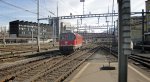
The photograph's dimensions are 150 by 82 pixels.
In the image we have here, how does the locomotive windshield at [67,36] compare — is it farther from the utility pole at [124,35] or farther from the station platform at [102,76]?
the utility pole at [124,35]

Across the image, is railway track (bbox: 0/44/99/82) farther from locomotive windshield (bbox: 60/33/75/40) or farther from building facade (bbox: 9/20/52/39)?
building facade (bbox: 9/20/52/39)

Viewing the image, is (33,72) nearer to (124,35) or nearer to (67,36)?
(124,35)

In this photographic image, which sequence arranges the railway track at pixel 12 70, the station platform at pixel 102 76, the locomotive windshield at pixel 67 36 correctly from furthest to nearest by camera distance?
the locomotive windshield at pixel 67 36, the railway track at pixel 12 70, the station platform at pixel 102 76

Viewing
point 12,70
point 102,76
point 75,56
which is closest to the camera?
point 102,76

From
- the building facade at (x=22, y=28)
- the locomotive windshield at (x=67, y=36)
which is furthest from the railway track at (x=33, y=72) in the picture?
the building facade at (x=22, y=28)

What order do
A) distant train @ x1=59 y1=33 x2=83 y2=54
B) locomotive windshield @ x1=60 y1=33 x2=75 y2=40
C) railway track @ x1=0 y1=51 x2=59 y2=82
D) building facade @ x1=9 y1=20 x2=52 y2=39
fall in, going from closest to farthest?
railway track @ x1=0 y1=51 x2=59 y2=82
distant train @ x1=59 y1=33 x2=83 y2=54
locomotive windshield @ x1=60 y1=33 x2=75 y2=40
building facade @ x1=9 y1=20 x2=52 y2=39

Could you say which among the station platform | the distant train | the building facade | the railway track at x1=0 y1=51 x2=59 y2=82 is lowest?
the station platform

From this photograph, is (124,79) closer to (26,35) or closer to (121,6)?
(121,6)

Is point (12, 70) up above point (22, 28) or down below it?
below

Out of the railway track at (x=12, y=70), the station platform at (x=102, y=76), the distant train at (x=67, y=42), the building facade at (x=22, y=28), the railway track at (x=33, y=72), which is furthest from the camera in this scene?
the building facade at (x=22, y=28)

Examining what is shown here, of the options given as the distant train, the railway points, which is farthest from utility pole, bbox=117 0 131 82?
the distant train

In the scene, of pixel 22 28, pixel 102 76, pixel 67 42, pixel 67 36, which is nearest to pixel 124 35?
pixel 102 76

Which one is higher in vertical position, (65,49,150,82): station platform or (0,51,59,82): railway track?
(0,51,59,82): railway track

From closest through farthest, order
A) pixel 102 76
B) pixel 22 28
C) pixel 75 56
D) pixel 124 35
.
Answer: pixel 124 35 < pixel 102 76 < pixel 75 56 < pixel 22 28
